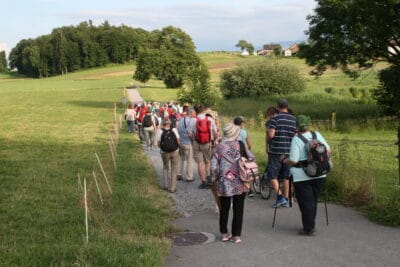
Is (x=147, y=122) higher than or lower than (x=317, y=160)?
lower

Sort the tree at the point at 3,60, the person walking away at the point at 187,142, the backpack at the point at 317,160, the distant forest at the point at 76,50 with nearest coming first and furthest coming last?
the backpack at the point at 317,160
the person walking away at the point at 187,142
the distant forest at the point at 76,50
the tree at the point at 3,60

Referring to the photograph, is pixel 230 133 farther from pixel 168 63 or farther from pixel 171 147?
pixel 168 63

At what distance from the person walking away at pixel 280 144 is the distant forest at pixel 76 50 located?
124474mm

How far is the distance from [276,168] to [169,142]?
2934 mm

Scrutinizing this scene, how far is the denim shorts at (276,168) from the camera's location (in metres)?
9.14

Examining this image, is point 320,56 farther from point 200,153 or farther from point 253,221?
point 253,221

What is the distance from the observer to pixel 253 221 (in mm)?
8367

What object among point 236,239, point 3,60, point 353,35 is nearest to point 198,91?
point 353,35

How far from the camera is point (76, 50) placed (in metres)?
135

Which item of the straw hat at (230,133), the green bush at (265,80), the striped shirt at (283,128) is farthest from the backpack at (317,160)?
the green bush at (265,80)

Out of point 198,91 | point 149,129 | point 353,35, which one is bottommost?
point 198,91

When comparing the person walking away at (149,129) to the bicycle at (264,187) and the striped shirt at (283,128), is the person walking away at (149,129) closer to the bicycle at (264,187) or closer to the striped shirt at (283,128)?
the bicycle at (264,187)

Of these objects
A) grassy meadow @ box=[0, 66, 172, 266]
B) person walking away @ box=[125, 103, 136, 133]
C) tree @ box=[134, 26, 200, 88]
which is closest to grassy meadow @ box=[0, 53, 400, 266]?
grassy meadow @ box=[0, 66, 172, 266]

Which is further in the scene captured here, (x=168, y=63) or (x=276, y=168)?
(x=168, y=63)
